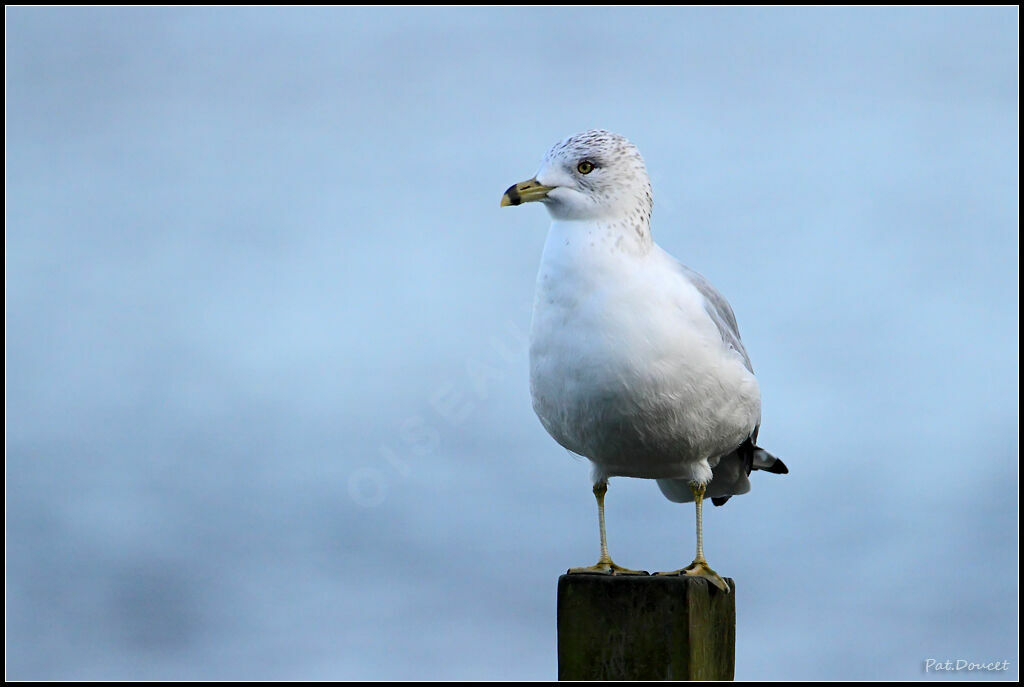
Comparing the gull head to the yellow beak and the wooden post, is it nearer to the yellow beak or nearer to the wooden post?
the yellow beak

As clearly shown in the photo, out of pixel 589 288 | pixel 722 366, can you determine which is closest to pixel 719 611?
pixel 722 366

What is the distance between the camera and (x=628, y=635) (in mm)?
6418

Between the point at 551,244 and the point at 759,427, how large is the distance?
68.4 inches

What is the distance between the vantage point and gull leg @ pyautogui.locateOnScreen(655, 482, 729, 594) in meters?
6.79

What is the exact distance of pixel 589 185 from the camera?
691cm

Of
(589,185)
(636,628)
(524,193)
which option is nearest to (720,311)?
(589,185)

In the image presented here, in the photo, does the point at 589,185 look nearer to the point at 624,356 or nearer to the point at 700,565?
the point at 624,356

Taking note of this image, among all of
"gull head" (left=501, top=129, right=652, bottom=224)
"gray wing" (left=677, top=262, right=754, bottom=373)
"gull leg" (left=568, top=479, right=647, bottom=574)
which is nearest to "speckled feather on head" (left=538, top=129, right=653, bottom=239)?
"gull head" (left=501, top=129, right=652, bottom=224)

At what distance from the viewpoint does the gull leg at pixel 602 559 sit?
6922mm

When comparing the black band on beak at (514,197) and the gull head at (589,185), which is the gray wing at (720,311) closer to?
the gull head at (589,185)

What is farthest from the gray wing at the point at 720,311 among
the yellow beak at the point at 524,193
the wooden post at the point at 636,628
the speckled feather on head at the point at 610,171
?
the wooden post at the point at 636,628

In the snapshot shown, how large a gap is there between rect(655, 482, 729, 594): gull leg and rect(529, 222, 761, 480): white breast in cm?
29

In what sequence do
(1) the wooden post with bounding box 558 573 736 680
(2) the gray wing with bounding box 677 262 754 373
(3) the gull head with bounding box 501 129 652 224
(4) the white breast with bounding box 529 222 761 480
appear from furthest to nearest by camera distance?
(2) the gray wing with bounding box 677 262 754 373
(3) the gull head with bounding box 501 129 652 224
(4) the white breast with bounding box 529 222 761 480
(1) the wooden post with bounding box 558 573 736 680

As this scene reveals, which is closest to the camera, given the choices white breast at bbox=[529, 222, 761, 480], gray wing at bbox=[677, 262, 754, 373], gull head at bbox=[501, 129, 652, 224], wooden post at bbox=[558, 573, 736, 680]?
wooden post at bbox=[558, 573, 736, 680]
